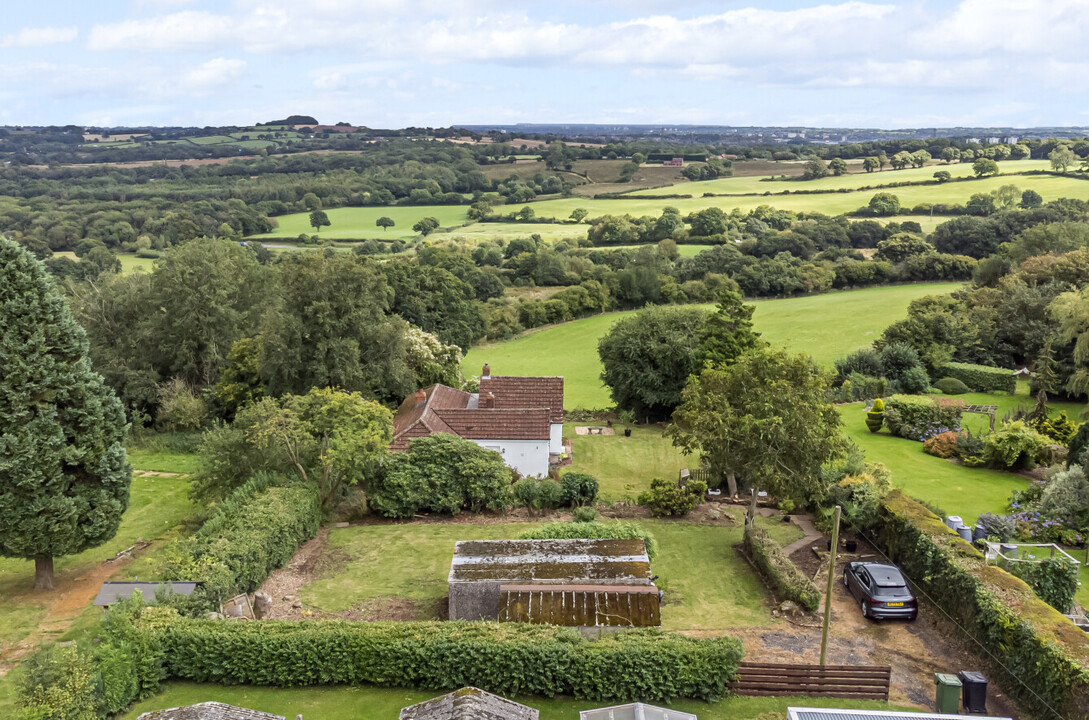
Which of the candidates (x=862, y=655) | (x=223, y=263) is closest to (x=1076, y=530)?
(x=862, y=655)

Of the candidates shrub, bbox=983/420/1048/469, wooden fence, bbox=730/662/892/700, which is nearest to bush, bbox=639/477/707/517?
wooden fence, bbox=730/662/892/700

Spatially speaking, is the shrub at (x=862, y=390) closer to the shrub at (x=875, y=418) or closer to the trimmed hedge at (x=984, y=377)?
the trimmed hedge at (x=984, y=377)

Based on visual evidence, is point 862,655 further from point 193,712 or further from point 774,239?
point 774,239

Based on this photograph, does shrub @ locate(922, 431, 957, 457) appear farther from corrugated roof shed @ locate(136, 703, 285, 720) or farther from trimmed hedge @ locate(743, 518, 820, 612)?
corrugated roof shed @ locate(136, 703, 285, 720)

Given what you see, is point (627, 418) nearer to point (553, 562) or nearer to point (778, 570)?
point (778, 570)

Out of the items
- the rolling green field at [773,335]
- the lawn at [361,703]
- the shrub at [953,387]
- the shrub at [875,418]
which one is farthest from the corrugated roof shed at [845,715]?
the rolling green field at [773,335]

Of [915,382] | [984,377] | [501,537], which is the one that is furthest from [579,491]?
[984,377]

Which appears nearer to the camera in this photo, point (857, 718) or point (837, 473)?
point (857, 718)
